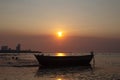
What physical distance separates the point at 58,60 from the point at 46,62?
3.30 meters

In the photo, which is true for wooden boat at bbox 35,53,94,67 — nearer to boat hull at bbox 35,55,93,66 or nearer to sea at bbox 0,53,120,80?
boat hull at bbox 35,55,93,66

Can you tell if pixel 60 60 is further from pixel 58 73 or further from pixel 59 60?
pixel 58 73

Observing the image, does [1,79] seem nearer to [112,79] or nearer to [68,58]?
[112,79]

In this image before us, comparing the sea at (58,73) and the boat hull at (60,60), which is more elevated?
the boat hull at (60,60)

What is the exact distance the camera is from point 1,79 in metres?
30.1

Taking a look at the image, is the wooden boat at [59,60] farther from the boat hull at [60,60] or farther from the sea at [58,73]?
the sea at [58,73]

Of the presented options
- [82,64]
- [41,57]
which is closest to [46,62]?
[41,57]

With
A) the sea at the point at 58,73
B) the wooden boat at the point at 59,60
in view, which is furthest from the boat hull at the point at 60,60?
the sea at the point at 58,73

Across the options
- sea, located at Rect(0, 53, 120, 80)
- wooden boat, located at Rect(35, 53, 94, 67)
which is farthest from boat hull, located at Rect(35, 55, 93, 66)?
sea, located at Rect(0, 53, 120, 80)

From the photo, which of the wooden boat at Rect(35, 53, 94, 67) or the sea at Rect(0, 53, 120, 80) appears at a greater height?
the wooden boat at Rect(35, 53, 94, 67)

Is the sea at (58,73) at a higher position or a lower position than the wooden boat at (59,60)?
lower

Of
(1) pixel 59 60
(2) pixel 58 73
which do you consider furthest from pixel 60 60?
(2) pixel 58 73

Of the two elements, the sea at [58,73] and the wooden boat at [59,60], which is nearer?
the sea at [58,73]

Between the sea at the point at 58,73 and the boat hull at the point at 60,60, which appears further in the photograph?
the boat hull at the point at 60,60
